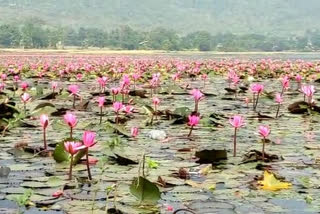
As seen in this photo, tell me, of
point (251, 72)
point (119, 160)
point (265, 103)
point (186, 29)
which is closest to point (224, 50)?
point (251, 72)

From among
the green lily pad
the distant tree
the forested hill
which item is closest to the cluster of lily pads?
the green lily pad

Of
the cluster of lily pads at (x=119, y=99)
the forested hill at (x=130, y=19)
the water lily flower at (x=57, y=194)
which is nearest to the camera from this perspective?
the water lily flower at (x=57, y=194)

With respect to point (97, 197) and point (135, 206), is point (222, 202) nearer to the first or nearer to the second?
point (135, 206)

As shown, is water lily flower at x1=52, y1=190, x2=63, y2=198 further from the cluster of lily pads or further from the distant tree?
the distant tree

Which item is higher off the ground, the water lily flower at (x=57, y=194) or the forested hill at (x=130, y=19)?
the forested hill at (x=130, y=19)

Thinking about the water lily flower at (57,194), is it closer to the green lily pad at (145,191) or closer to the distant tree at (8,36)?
the green lily pad at (145,191)

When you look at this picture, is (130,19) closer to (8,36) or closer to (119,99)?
(8,36)

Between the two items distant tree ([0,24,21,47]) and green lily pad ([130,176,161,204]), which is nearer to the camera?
green lily pad ([130,176,161,204])

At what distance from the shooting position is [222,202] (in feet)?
10.4

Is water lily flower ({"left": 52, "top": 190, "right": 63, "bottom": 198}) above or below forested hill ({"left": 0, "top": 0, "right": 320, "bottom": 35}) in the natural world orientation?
below

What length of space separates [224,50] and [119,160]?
78.9 metres

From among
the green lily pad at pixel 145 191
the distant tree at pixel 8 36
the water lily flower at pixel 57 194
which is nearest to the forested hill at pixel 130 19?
the distant tree at pixel 8 36

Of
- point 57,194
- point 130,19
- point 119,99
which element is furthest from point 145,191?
point 130,19

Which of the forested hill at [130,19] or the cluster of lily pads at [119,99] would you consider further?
the forested hill at [130,19]
